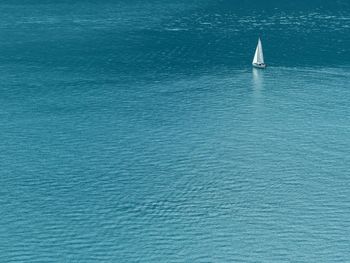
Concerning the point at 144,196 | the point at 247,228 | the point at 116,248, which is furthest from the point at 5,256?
the point at 247,228

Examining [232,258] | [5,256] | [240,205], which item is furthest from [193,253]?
[5,256]

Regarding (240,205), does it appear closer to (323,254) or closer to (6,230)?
(323,254)

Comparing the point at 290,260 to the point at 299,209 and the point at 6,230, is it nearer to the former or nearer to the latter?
the point at 299,209

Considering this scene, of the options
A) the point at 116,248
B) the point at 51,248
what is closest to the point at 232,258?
the point at 116,248

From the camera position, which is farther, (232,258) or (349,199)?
(349,199)

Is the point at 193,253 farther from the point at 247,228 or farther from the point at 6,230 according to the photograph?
the point at 6,230

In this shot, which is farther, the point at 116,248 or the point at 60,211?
the point at 60,211

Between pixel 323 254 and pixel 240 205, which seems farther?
pixel 240 205
